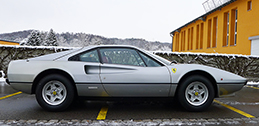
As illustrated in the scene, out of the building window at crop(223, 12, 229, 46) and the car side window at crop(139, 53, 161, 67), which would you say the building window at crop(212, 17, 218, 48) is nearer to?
the building window at crop(223, 12, 229, 46)

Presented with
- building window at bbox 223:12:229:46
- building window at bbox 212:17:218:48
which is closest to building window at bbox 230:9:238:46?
building window at bbox 223:12:229:46

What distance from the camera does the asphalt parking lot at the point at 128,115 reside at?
3271 millimetres

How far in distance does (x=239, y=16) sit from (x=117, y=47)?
15.4 m

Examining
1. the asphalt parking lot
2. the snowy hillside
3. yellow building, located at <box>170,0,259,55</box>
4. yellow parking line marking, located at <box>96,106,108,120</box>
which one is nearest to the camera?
the asphalt parking lot

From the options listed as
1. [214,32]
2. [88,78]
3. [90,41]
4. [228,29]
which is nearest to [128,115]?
[88,78]

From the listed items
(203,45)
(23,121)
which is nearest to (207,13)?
(203,45)

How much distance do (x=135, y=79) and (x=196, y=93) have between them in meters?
1.17

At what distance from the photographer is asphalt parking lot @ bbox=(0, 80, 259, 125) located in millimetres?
3271

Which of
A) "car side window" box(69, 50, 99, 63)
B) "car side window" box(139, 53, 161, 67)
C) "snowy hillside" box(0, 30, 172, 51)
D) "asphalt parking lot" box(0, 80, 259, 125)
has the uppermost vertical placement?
"snowy hillside" box(0, 30, 172, 51)

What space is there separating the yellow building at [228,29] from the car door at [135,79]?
13.0 meters

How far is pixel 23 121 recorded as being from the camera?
128 inches

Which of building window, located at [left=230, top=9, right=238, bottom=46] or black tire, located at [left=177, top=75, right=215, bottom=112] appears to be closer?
black tire, located at [left=177, top=75, right=215, bottom=112]

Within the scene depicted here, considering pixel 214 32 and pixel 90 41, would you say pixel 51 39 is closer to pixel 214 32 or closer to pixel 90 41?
pixel 90 41

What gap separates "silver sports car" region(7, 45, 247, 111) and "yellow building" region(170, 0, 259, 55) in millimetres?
12448
